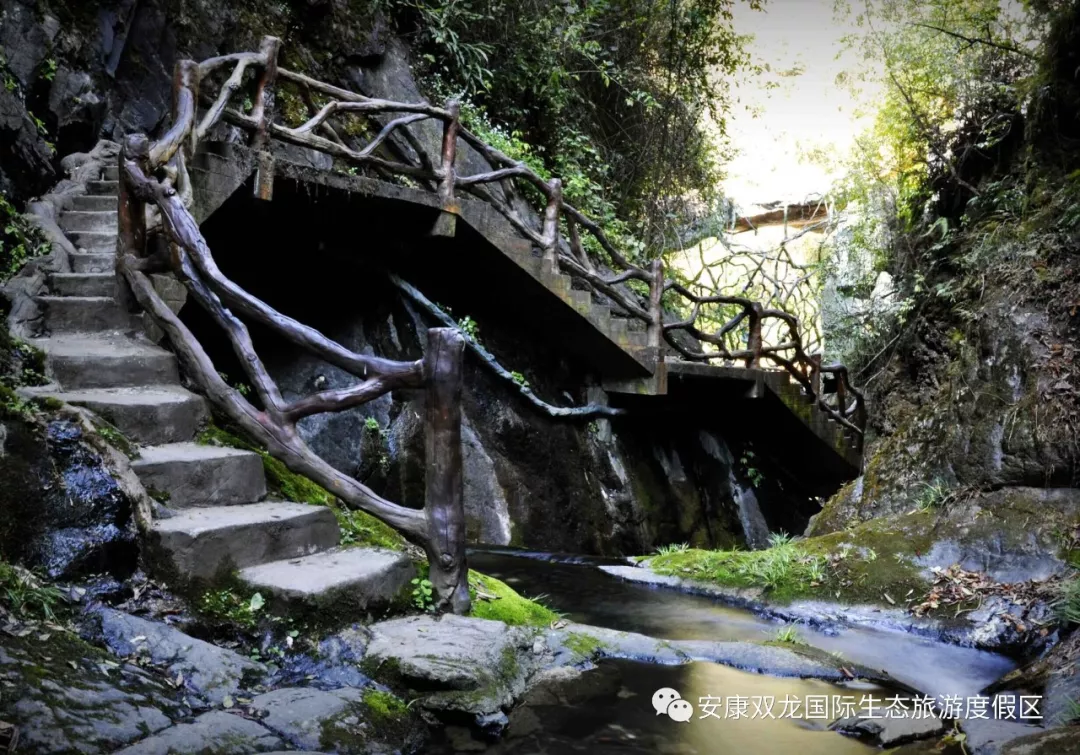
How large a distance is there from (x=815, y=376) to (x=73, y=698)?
10623mm

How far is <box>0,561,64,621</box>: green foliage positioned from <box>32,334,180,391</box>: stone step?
1432 mm

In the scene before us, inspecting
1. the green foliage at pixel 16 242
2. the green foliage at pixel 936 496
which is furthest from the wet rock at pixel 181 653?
the green foliage at pixel 936 496

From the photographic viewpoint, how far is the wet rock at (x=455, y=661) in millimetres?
3061

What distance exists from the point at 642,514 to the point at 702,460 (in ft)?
6.09

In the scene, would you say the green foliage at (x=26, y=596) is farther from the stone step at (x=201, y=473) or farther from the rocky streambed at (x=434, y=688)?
the stone step at (x=201, y=473)

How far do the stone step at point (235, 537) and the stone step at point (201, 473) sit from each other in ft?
0.25

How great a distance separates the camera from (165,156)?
4824 millimetres

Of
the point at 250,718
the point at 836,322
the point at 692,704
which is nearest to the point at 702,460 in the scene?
the point at 836,322

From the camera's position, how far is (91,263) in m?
5.55

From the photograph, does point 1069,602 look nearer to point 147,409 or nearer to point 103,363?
point 147,409

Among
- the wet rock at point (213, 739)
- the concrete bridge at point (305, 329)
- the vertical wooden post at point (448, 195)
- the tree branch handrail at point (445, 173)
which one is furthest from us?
the vertical wooden post at point (448, 195)

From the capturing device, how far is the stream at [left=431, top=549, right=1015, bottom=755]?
3084mm

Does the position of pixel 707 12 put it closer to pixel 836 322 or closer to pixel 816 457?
pixel 836 322

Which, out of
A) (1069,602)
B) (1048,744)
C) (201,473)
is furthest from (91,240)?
(1069,602)
